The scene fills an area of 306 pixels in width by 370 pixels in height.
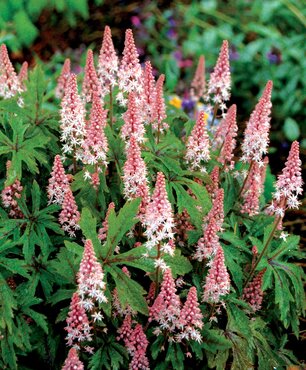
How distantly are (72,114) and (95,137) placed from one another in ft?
0.65

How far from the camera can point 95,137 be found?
3.10m

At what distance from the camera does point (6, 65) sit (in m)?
3.61

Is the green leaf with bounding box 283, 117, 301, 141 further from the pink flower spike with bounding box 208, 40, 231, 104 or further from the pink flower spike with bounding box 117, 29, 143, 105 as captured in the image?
the pink flower spike with bounding box 117, 29, 143, 105

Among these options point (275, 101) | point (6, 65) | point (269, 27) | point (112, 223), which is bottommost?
point (112, 223)


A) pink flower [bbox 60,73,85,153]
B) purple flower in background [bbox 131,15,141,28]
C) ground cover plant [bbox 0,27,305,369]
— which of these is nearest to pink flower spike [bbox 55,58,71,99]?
ground cover plant [bbox 0,27,305,369]

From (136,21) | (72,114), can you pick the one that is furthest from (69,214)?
(136,21)

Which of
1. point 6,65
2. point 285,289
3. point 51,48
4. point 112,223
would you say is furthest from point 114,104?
point 51,48

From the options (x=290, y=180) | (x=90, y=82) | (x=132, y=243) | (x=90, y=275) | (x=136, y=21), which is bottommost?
(x=90, y=275)

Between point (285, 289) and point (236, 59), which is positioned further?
point (236, 59)

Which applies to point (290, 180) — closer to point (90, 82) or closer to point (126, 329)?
point (126, 329)

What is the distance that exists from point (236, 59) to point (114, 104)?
10.6 feet

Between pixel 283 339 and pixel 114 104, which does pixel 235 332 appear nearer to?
pixel 283 339

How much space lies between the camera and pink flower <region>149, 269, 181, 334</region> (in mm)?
2775

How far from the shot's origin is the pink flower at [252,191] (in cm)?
368
